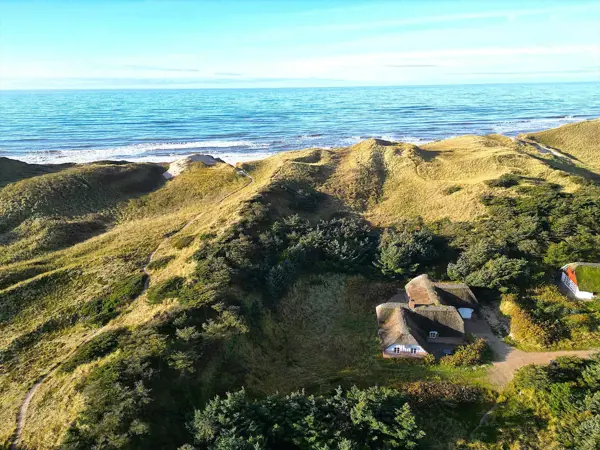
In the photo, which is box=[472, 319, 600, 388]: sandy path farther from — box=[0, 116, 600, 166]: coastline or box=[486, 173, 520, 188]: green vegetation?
box=[0, 116, 600, 166]: coastline

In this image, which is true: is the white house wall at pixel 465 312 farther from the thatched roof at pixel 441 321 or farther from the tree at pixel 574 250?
the tree at pixel 574 250

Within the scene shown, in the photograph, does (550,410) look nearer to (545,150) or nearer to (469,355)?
(469,355)

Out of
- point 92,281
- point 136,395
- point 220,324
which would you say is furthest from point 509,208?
point 92,281

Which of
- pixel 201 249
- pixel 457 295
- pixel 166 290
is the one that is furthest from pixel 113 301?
pixel 457 295

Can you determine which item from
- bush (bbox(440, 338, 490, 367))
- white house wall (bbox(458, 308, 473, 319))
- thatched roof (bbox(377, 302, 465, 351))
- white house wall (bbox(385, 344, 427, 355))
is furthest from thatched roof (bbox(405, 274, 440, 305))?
white house wall (bbox(385, 344, 427, 355))

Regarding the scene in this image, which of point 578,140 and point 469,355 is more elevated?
point 578,140

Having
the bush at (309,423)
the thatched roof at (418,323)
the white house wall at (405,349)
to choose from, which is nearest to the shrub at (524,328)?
the thatched roof at (418,323)

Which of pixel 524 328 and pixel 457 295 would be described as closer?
pixel 524 328
